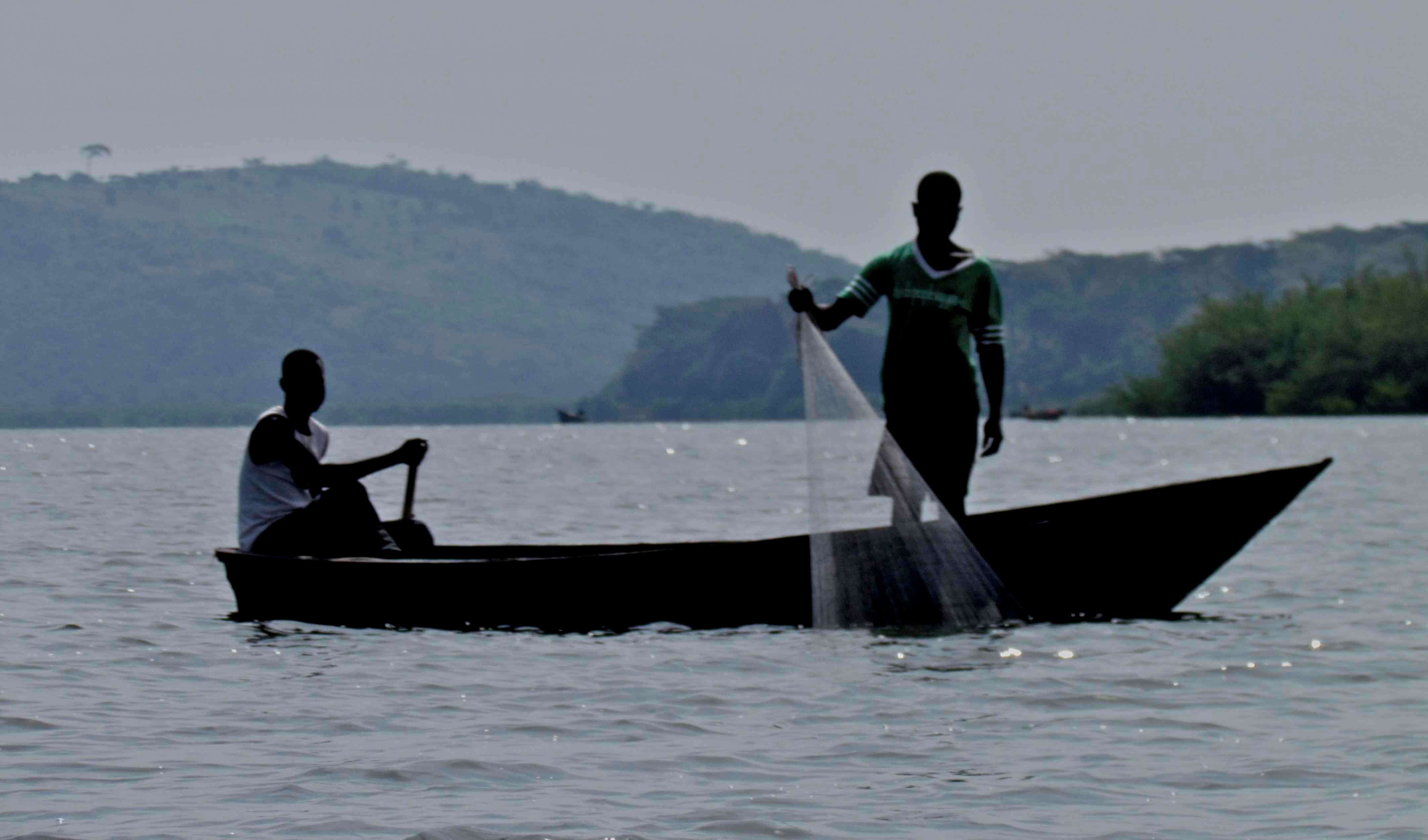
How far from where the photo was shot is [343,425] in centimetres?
19038

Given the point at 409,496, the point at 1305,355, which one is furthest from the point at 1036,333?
the point at 409,496

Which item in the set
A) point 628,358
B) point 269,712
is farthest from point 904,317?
point 628,358

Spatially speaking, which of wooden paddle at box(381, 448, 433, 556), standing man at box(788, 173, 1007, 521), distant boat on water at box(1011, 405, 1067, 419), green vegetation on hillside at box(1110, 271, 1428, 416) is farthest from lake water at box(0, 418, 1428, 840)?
distant boat on water at box(1011, 405, 1067, 419)

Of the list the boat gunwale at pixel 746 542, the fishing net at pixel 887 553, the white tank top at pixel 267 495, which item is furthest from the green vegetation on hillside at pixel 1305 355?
the white tank top at pixel 267 495

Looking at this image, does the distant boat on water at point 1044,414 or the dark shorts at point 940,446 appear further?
the distant boat on water at point 1044,414

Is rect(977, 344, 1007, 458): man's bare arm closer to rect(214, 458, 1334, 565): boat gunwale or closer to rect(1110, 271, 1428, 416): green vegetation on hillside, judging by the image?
rect(214, 458, 1334, 565): boat gunwale

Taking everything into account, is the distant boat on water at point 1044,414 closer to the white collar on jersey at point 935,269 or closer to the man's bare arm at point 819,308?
the white collar on jersey at point 935,269

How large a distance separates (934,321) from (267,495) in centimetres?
340

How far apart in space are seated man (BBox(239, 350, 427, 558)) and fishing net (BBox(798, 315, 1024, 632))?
187cm

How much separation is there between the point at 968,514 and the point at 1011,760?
350cm

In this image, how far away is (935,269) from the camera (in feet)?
29.4

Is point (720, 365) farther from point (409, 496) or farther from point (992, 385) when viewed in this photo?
point (992, 385)

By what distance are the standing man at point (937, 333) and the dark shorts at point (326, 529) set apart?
8.53 ft

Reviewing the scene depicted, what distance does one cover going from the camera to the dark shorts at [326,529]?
9.61 meters
